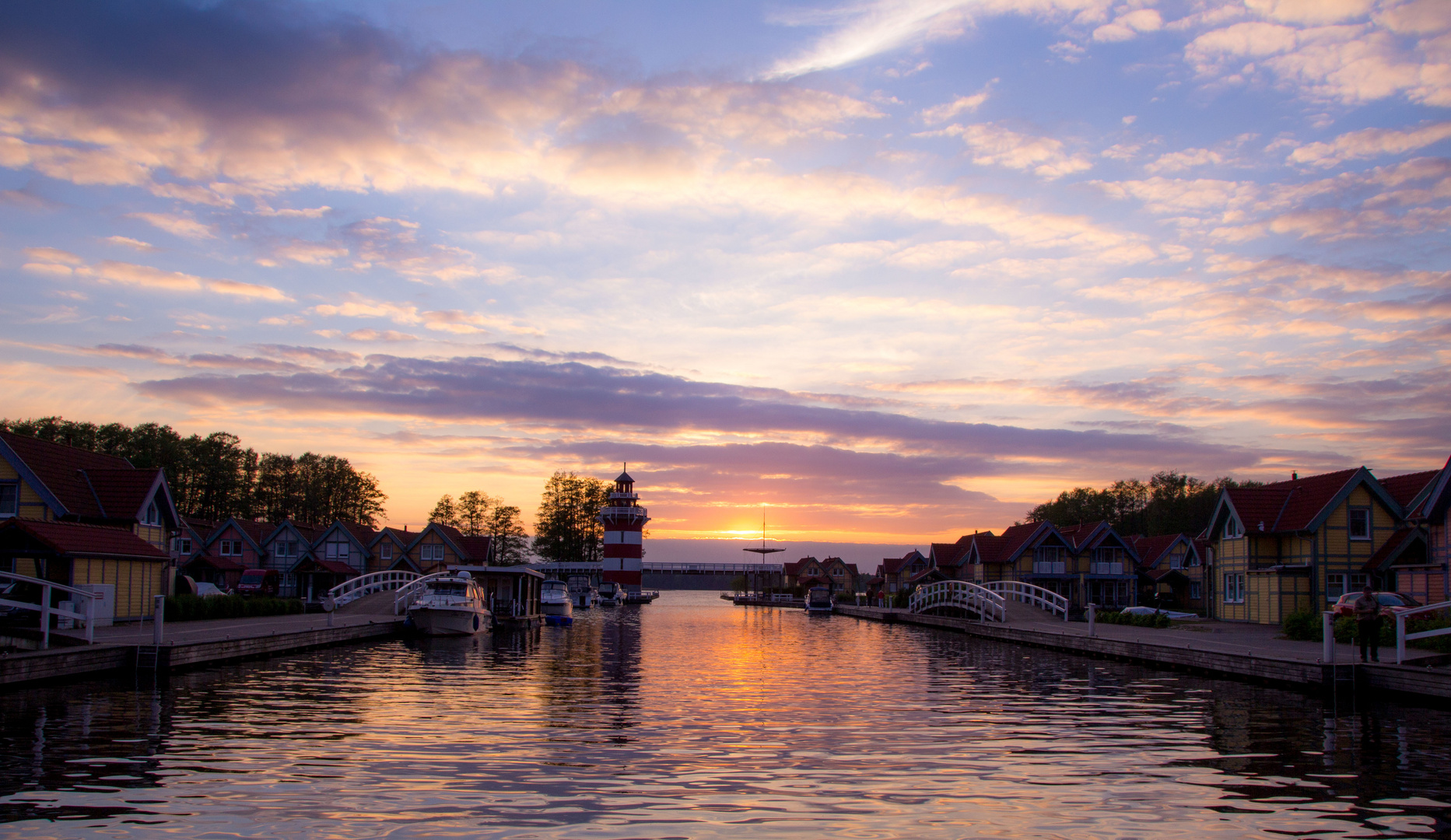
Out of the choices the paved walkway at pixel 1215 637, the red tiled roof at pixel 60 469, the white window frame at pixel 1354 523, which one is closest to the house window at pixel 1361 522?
the white window frame at pixel 1354 523

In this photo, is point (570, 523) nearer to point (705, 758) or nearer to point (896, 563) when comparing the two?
point (896, 563)

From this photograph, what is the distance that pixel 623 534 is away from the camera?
111500 mm

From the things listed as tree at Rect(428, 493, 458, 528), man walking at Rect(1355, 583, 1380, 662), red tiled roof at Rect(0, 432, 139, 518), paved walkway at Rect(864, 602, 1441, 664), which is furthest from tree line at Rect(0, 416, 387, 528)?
man walking at Rect(1355, 583, 1380, 662)

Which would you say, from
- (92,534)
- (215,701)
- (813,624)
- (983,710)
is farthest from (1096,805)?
(813,624)

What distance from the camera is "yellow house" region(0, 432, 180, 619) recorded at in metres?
34.8

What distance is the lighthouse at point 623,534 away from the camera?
109312 millimetres

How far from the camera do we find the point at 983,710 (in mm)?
22641

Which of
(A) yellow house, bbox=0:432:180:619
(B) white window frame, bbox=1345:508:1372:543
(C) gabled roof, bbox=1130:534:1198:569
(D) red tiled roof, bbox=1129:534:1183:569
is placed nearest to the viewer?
(A) yellow house, bbox=0:432:180:619

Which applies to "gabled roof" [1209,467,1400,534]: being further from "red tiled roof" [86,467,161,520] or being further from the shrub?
"red tiled roof" [86,467,161,520]

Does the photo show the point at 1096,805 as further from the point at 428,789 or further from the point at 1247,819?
the point at 428,789

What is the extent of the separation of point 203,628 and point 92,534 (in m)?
5.30

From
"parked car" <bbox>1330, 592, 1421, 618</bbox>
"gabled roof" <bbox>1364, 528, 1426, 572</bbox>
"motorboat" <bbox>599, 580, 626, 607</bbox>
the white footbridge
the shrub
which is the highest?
"gabled roof" <bbox>1364, 528, 1426, 572</bbox>

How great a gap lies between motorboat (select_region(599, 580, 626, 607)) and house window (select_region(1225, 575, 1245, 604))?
2582 inches

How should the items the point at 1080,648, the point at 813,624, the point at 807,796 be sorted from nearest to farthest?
the point at 807,796
the point at 1080,648
the point at 813,624
